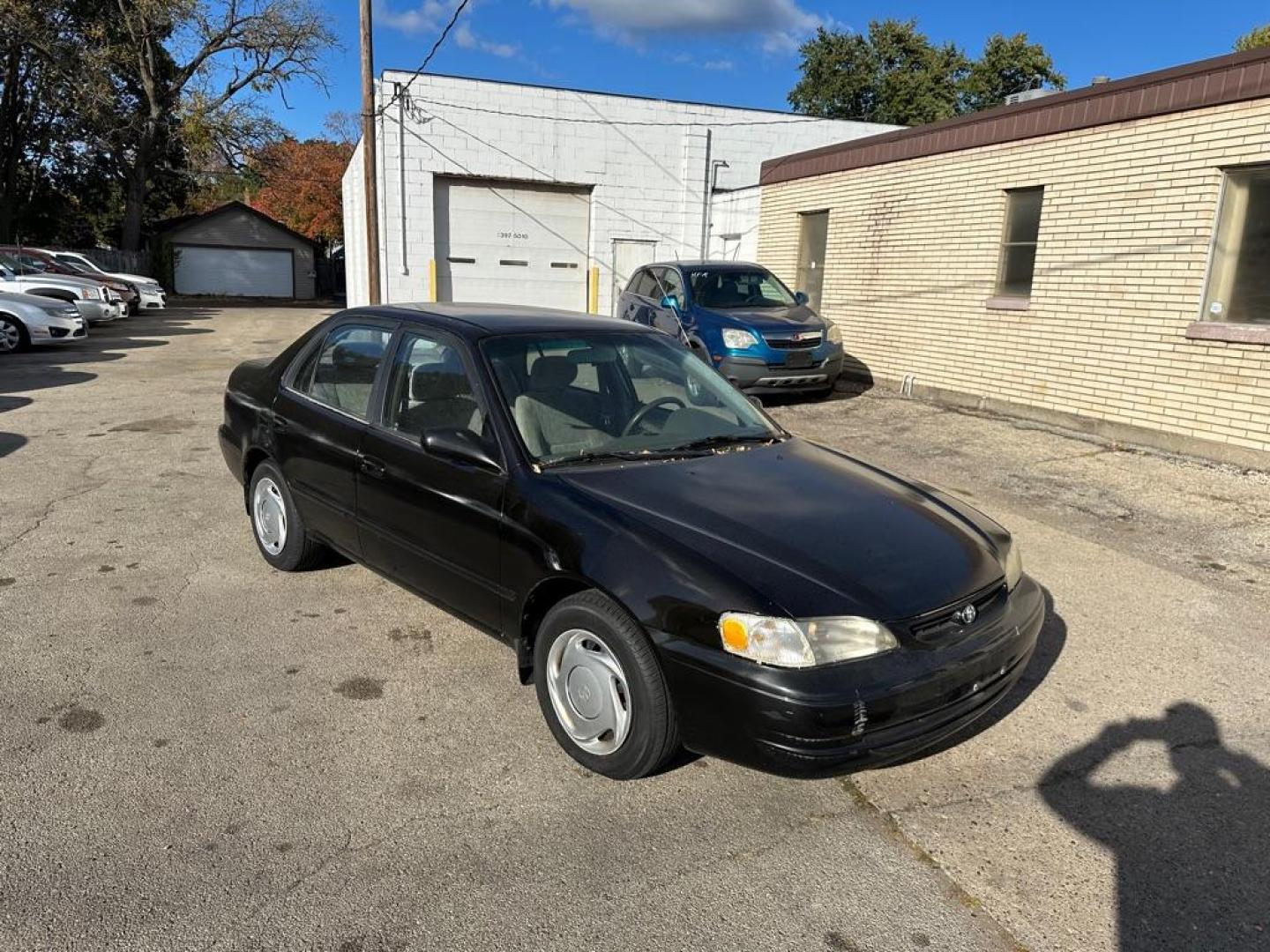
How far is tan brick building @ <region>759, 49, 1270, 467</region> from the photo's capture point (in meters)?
7.87

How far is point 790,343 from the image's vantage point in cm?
1023

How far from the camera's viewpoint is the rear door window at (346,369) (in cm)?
412

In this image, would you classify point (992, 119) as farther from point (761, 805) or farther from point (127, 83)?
point (127, 83)

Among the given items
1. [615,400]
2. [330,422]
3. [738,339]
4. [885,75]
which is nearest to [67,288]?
[738,339]

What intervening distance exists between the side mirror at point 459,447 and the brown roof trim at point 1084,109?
8051mm

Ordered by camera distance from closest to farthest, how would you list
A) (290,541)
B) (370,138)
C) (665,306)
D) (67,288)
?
1. (290,541)
2. (665,306)
3. (370,138)
4. (67,288)

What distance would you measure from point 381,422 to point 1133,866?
10.9 ft

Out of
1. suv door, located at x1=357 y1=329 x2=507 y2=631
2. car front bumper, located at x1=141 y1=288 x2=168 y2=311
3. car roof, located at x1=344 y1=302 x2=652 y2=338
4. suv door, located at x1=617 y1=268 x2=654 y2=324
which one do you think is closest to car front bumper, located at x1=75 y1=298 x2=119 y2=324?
car front bumper, located at x1=141 y1=288 x2=168 y2=311

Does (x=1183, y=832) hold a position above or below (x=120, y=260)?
below

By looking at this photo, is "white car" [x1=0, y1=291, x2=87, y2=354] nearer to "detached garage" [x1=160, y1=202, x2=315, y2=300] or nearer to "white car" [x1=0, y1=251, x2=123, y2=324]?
"white car" [x1=0, y1=251, x2=123, y2=324]

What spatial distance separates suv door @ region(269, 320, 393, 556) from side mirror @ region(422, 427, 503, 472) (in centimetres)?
73

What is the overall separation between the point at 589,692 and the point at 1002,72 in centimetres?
4489

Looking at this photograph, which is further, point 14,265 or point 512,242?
point 14,265

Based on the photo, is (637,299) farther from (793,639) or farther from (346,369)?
(793,639)
